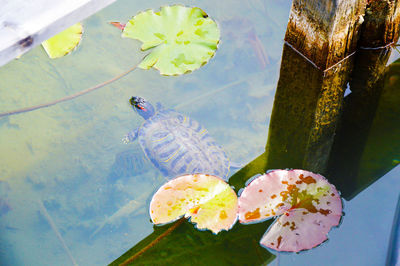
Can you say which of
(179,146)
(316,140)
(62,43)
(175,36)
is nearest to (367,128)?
(316,140)

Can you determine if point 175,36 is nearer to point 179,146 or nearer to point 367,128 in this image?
point 179,146

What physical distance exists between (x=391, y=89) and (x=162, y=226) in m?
1.32

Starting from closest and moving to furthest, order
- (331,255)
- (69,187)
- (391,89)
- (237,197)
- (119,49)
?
1. (331,255)
2. (237,197)
3. (69,187)
4. (391,89)
5. (119,49)

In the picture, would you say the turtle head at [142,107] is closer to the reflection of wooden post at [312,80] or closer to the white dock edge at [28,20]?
the reflection of wooden post at [312,80]

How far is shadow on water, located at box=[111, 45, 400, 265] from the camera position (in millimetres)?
1638

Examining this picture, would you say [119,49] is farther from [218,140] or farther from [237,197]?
[237,197]

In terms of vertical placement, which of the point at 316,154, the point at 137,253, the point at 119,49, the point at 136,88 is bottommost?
the point at 137,253

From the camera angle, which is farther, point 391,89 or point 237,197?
point 391,89

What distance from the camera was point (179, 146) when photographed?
1938 millimetres

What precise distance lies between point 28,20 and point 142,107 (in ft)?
3.60

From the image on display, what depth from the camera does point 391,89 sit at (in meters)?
2.10

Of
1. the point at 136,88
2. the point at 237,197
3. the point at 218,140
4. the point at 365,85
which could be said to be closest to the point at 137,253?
the point at 237,197

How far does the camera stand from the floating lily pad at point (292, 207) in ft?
5.09

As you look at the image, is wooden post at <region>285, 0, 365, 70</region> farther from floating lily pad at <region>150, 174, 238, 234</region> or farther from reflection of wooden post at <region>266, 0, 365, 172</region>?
floating lily pad at <region>150, 174, 238, 234</region>
